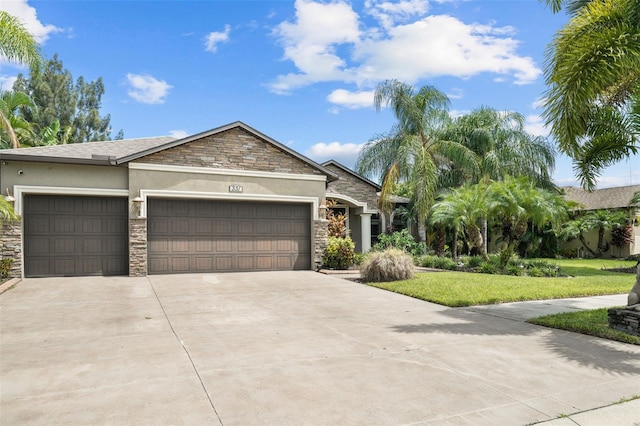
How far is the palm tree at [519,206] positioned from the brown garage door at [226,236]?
22.3 feet

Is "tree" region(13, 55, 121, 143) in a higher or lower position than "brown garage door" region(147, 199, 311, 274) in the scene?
higher

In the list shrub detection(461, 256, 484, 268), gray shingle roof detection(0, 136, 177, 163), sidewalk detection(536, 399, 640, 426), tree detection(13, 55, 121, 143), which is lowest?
sidewalk detection(536, 399, 640, 426)

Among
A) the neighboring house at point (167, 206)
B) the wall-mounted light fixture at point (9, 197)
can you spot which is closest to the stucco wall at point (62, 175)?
the neighboring house at point (167, 206)

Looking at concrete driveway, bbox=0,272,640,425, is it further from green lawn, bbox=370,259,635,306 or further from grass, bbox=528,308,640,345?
green lawn, bbox=370,259,635,306

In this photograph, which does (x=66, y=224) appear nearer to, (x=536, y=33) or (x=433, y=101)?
(x=536, y=33)

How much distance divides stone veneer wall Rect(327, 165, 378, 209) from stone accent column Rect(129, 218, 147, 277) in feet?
33.4

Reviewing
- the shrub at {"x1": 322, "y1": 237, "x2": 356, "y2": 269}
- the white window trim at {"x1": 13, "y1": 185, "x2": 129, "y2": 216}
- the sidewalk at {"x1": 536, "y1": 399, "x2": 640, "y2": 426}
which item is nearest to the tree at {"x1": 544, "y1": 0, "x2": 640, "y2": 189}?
the sidewalk at {"x1": 536, "y1": 399, "x2": 640, "y2": 426}

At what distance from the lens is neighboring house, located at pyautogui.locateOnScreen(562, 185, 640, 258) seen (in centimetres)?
2528

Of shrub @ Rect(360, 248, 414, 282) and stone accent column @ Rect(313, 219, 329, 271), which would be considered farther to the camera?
stone accent column @ Rect(313, 219, 329, 271)

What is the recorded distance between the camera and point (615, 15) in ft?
23.9

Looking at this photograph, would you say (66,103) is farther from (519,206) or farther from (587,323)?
(587,323)

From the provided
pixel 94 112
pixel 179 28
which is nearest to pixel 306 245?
pixel 179 28

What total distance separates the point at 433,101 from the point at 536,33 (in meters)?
8.94

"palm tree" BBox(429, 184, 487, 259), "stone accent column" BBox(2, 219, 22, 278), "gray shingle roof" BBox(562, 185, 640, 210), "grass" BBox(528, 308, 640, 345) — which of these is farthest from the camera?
"gray shingle roof" BBox(562, 185, 640, 210)
